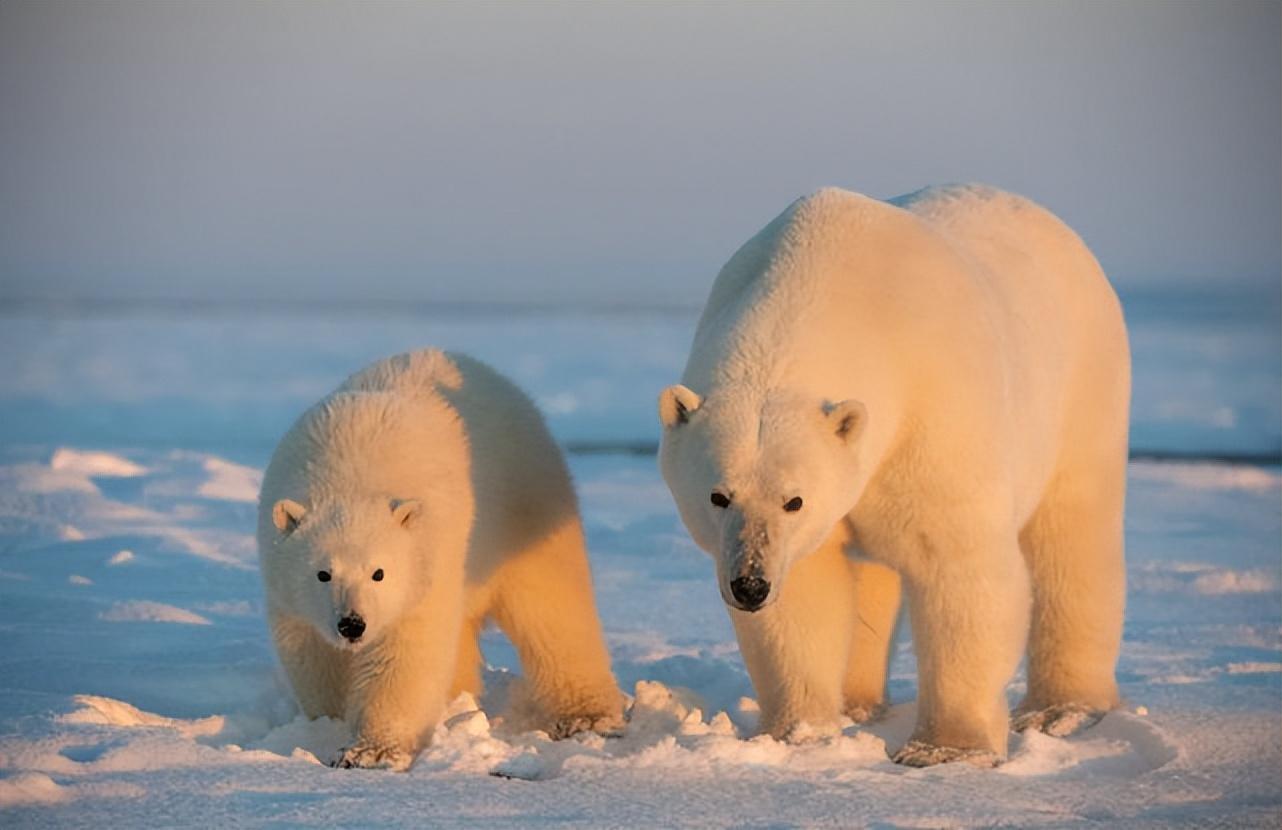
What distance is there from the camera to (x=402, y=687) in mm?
4793

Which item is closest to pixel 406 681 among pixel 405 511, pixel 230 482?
pixel 405 511

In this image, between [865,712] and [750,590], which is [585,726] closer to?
[865,712]

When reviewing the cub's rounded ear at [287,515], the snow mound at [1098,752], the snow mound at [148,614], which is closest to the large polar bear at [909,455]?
the snow mound at [1098,752]

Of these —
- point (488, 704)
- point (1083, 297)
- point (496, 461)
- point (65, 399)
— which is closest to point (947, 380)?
point (1083, 297)

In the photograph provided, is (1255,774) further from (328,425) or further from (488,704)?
(328,425)

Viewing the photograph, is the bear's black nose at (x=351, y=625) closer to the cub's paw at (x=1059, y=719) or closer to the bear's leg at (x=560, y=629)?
the bear's leg at (x=560, y=629)

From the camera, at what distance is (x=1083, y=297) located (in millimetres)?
5387

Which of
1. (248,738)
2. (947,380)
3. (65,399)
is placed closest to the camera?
(947,380)

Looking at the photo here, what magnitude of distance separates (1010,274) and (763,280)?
3.06 ft

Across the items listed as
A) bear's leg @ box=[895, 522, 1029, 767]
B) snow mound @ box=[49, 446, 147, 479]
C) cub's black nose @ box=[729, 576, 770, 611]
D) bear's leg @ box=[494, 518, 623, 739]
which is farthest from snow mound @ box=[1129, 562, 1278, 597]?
snow mound @ box=[49, 446, 147, 479]

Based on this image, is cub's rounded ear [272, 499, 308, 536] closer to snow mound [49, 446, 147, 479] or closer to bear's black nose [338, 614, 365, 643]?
bear's black nose [338, 614, 365, 643]

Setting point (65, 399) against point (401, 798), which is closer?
point (401, 798)

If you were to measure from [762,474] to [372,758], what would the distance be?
4.64 feet

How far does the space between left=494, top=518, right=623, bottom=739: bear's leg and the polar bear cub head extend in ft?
1.90
